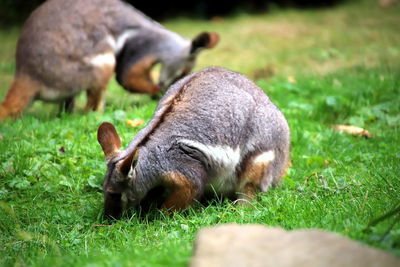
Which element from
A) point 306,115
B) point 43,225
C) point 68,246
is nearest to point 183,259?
point 68,246

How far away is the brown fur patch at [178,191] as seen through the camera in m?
5.25

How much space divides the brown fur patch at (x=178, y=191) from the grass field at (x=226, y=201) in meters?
0.11

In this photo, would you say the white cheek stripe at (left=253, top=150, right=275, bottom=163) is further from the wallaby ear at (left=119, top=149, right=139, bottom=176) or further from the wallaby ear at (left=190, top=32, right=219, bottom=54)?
the wallaby ear at (left=190, top=32, right=219, bottom=54)

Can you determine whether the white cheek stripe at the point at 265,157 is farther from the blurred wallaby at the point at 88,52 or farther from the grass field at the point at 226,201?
the blurred wallaby at the point at 88,52

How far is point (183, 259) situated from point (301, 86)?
6.43 metres

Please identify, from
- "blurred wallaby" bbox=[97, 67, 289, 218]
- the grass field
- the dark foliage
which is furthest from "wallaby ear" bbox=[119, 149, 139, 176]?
the dark foliage

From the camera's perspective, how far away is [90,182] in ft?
19.4

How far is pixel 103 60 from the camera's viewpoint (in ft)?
29.5

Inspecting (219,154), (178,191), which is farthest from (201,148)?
(178,191)

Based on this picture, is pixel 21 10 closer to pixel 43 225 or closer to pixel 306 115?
pixel 306 115

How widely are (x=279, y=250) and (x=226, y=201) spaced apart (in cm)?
245

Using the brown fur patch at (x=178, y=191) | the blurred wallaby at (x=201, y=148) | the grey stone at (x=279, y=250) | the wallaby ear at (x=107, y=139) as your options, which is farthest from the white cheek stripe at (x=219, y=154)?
the grey stone at (x=279, y=250)

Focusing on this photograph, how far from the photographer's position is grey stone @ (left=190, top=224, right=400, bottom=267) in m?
2.92

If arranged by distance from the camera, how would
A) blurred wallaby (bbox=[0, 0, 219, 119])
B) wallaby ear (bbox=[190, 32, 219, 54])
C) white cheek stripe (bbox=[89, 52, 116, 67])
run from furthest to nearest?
wallaby ear (bbox=[190, 32, 219, 54]) → white cheek stripe (bbox=[89, 52, 116, 67]) → blurred wallaby (bbox=[0, 0, 219, 119])
